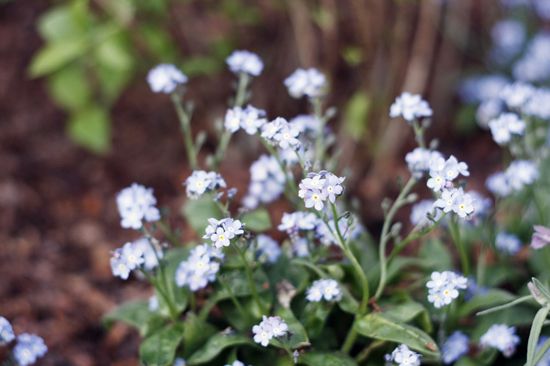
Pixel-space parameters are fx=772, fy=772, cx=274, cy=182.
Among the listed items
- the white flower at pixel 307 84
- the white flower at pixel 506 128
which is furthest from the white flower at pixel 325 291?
the white flower at pixel 506 128

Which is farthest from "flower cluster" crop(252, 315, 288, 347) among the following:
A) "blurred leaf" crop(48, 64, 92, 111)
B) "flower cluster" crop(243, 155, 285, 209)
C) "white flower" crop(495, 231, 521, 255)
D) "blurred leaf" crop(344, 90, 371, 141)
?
"blurred leaf" crop(48, 64, 92, 111)

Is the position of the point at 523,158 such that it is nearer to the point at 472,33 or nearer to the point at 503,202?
the point at 503,202

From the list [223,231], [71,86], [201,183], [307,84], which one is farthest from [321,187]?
[71,86]

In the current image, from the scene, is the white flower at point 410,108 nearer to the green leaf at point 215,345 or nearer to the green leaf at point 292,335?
the green leaf at point 292,335

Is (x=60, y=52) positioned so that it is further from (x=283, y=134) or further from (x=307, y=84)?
(x=283, y=134)

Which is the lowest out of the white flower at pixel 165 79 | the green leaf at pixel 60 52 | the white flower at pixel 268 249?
the white flower at pixel 268 249

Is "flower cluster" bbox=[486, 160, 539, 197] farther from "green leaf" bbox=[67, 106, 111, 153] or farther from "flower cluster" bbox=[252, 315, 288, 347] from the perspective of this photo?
"green leaf" bbox=[67, 106, 111, 153]
